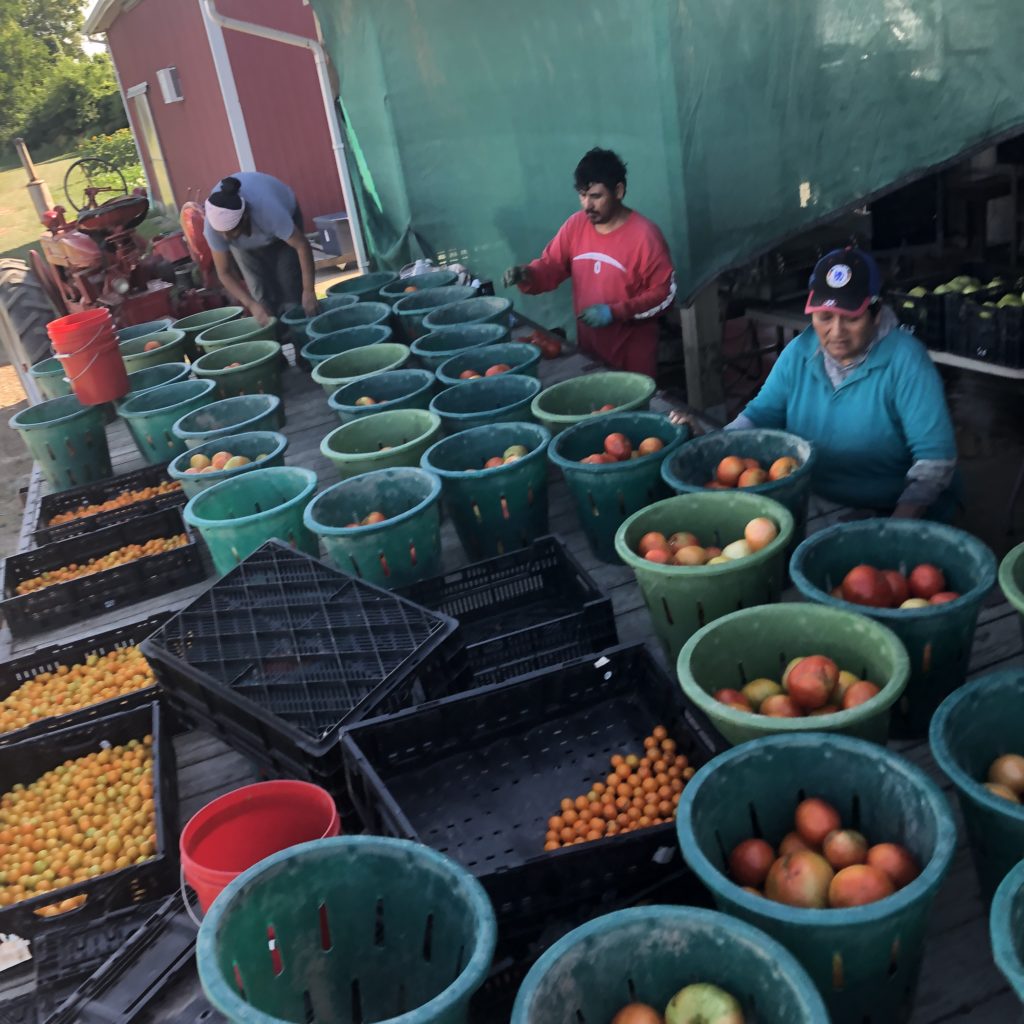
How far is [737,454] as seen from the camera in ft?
10.4

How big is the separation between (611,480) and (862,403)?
88 cm

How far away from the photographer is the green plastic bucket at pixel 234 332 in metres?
5.84

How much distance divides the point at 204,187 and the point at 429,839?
1865 centimetres

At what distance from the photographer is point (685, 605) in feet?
8.20

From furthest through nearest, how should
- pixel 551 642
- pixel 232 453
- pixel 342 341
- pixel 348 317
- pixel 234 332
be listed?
pixel 234 332
pixel 348 317
pixel 342 341
pixel 232 453
pixel 551 642

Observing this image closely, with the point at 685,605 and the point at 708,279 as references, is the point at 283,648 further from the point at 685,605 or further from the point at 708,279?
the point at 708,279

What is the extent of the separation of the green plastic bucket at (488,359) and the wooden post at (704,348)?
1979mm

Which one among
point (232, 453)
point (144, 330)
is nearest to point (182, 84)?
point (144, 330)

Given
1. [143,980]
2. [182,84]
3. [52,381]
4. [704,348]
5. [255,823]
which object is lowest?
[143,980]

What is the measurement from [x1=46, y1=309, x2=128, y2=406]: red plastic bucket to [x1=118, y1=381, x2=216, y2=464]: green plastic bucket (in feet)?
0.44

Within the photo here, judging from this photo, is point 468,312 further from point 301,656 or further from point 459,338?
point 301,656

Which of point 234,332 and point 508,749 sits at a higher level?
point 234,332

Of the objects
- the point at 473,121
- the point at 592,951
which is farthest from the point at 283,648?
the point at 473,121

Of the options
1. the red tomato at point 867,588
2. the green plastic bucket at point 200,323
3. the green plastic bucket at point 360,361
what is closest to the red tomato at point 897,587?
the red tomato at point 867,588
